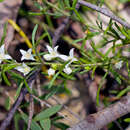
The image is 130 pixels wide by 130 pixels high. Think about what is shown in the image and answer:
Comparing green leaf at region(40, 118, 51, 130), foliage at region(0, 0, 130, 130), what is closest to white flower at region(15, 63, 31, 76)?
foliage at region(0, 0, 130, 130)

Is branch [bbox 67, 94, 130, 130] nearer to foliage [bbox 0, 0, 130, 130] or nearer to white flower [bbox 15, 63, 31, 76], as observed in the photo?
foliage [bbox 0, 0, 130, 130]

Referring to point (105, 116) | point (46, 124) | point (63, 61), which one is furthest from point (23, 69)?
point (105, 116)

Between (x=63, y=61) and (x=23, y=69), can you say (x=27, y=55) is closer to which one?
(x=23, y=69)

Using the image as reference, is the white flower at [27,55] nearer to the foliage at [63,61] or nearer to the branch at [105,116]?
the foliage at [63,61]

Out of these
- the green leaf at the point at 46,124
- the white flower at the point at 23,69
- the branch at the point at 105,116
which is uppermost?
the white flower at the point at 23,69

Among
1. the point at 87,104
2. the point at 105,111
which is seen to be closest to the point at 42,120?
the point at 105,111

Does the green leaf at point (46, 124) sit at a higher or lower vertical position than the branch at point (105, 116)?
lower

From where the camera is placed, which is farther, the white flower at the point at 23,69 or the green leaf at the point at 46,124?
the green leaf at the point at 46,124

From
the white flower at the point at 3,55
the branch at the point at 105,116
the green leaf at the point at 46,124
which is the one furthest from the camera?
the green leaf at the point at 46,124

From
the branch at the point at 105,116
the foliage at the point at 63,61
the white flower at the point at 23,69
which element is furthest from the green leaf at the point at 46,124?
the white flower at the point at 23,69
